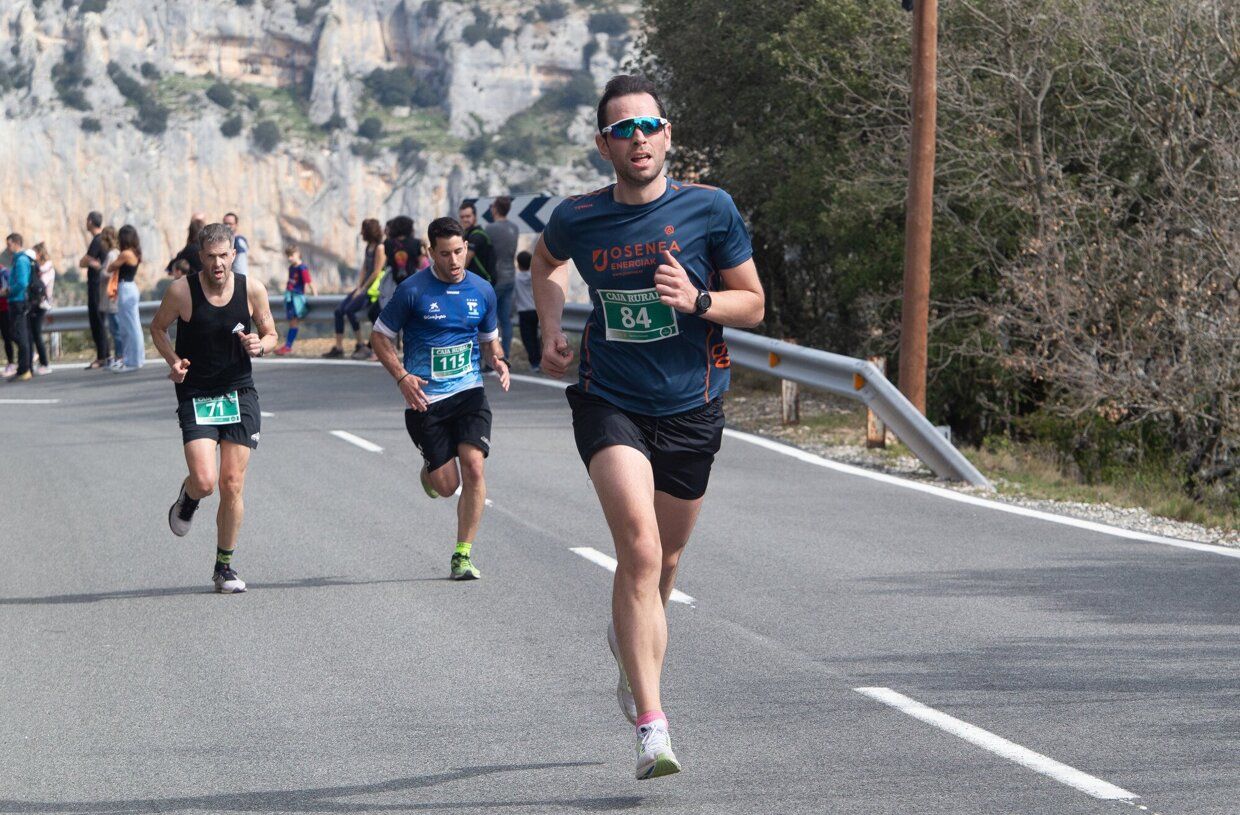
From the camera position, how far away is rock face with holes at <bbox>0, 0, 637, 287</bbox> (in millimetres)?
138875

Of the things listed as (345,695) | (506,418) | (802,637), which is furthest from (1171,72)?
(345,695)

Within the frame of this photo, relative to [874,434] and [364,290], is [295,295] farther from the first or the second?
[874,434]

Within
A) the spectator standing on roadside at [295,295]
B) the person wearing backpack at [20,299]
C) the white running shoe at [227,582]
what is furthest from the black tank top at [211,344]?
the spectator standing on roadside at [295,295]

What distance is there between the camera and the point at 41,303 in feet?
76.9

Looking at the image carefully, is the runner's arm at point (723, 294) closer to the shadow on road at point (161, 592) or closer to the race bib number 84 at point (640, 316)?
the race bib number 84 at point (640, 316)

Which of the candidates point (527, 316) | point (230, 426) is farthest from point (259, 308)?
point (527, 316)

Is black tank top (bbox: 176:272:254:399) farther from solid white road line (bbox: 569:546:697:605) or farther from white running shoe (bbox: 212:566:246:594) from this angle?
solid white road line (bbox: 569:546:697:605)

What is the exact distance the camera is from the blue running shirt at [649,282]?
5.57 meters

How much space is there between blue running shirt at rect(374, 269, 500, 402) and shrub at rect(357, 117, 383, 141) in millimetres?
136555

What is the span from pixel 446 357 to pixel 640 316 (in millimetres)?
4445

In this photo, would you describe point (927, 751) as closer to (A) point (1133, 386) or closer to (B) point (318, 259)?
(A) point (1133, 386)

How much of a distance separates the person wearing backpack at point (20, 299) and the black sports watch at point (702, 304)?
18.7 meters

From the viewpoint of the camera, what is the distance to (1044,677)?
6.90 m

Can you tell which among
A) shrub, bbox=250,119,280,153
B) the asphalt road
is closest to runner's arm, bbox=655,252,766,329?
the asphalt road
